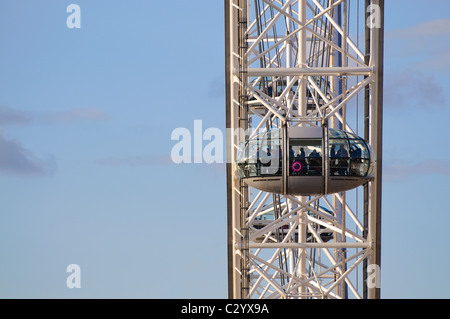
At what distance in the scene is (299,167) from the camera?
3206 centimetres

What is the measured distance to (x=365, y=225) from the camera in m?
38.0

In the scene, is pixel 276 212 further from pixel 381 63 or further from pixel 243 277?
pixel 381 63

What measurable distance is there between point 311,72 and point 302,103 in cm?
229

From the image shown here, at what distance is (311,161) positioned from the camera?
32.1 m

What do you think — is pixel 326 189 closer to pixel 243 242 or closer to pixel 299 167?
pixel 299 167

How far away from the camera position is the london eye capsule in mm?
32094

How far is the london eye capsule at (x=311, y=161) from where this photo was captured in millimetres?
32094

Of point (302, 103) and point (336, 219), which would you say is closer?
point (302, 103)

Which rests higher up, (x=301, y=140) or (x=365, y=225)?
(x=301, y=140)
